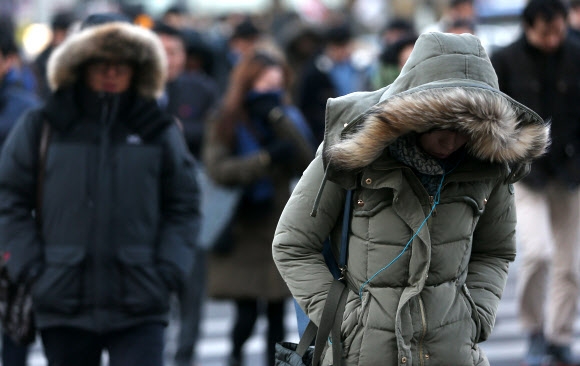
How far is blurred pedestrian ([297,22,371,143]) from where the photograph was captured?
11211 millimetres

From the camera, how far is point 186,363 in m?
7.73

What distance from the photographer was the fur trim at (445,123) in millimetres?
3408

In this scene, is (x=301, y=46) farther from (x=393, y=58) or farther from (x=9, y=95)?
(x=9, y=95)

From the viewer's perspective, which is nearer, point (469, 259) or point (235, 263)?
point (469, 259)

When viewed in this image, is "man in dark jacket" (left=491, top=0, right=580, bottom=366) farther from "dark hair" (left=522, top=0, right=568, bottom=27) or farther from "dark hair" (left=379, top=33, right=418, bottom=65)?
"dark hair" (left=379, top=33, right=418, bottom=65)

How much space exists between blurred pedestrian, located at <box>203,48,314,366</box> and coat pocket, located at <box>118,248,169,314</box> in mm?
2057

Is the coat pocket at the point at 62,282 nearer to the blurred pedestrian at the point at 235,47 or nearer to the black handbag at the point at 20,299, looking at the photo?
the black handbag at the point at 20,299

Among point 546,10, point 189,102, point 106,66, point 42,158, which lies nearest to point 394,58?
point 189,102

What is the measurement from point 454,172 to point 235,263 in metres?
3.49

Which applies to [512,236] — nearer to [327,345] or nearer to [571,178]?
[327,345]

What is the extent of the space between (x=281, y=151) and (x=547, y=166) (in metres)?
1.75

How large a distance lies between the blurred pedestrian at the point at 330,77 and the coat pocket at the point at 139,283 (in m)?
6.05

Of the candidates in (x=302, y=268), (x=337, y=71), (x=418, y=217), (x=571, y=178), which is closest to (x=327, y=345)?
(x=302, y=268)

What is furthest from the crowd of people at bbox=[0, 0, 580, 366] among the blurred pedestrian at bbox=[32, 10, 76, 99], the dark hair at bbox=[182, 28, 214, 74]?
the blurred pedestrian at bbox=[32, 10, 76, 99]
